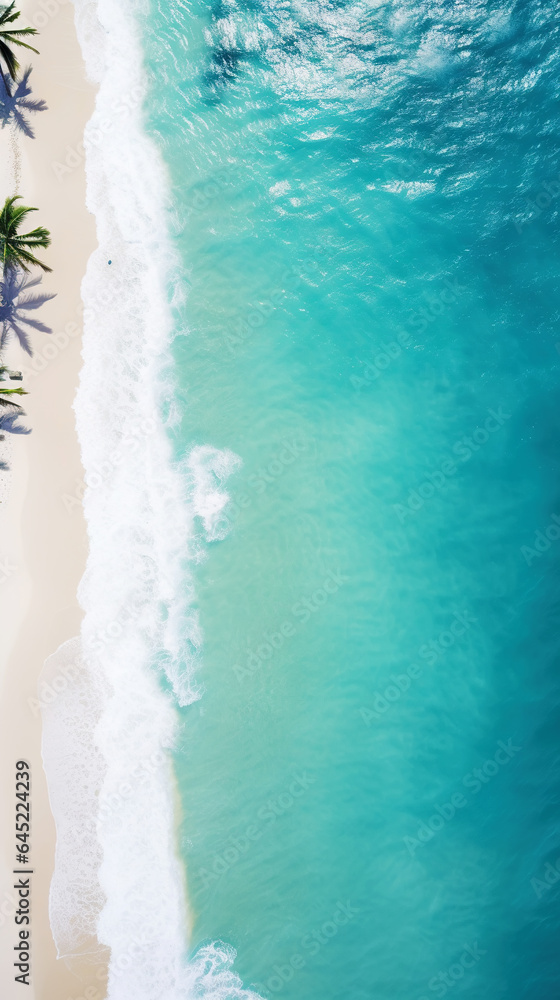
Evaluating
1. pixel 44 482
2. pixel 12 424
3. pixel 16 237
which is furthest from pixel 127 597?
pixel 16 237

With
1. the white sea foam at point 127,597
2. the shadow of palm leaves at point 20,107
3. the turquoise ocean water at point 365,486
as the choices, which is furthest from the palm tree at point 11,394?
the shadow of palm leaves at point 20,107

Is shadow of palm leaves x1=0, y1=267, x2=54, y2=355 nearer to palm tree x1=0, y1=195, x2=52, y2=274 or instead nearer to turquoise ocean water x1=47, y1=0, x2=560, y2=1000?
palm tree x1=0, y1=195, x2=52, y2=274

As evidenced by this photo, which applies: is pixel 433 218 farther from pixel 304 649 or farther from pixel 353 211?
pixel 304 649

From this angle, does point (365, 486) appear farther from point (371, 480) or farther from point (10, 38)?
point (10, 38)

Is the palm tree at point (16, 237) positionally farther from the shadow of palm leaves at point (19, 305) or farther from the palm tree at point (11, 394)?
the palm tree at point (11, 394)

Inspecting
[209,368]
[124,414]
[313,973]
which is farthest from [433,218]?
[313,973]

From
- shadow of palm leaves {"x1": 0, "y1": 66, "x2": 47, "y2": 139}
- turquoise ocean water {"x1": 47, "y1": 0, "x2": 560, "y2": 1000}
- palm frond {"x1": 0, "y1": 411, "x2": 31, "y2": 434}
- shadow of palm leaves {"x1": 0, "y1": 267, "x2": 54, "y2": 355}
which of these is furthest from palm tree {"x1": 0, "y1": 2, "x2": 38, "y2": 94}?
palm frond {"x1": 0, "y1": 411, "x2": 31, "y2": 434}
